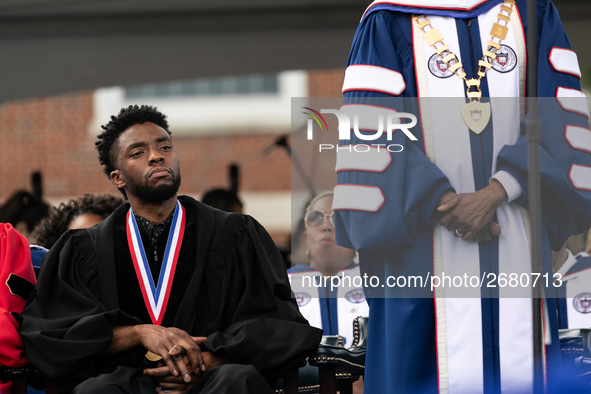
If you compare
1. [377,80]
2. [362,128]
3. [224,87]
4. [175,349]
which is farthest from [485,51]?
[224,87]

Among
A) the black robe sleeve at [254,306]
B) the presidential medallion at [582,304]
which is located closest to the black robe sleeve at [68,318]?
the black robe sleeve at [254,306]

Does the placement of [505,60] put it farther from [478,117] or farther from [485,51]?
[478,117]

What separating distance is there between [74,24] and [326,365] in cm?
297

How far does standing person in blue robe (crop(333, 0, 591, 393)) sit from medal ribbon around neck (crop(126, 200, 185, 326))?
0.77 m

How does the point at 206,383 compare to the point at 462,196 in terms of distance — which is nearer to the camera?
the point at 462,196

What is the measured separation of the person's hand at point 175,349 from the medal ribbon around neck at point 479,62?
1.29 metres

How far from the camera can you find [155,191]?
122 inches

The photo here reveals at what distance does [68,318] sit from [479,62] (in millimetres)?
1812

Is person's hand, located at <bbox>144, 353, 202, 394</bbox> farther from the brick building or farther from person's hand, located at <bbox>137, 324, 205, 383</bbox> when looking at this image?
the brick building

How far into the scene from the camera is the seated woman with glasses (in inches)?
145

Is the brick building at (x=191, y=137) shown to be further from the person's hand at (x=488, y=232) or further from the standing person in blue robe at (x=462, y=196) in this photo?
the person's hand at (x=488, y=232)

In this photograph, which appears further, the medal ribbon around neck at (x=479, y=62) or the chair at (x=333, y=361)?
the chair at (x=333, y=361)

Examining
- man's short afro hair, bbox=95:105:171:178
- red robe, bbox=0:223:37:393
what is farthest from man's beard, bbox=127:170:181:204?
red robe, bbox=0:223:37:393

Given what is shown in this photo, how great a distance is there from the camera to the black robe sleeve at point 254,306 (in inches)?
109
